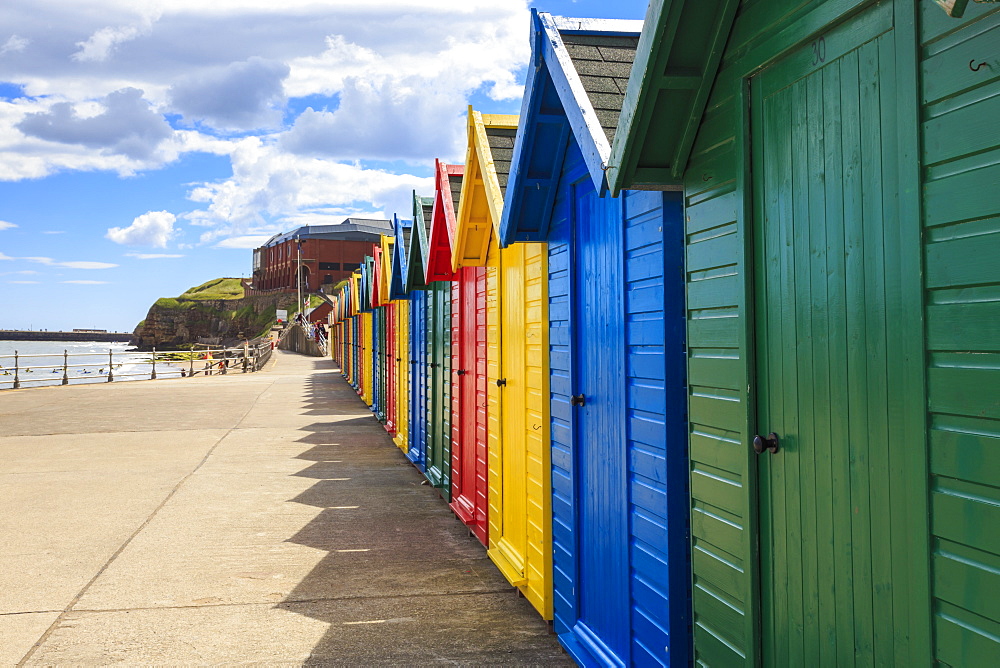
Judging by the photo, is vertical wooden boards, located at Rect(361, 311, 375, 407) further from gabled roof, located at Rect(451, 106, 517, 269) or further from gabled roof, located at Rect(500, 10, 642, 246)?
gabled roof, located at Rect(500, 10, 642, 246)

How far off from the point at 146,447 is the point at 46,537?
598 centimetres

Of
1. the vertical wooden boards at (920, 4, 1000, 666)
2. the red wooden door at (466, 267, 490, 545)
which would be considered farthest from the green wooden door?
the red wooden door at (466, 267, 490, 545)

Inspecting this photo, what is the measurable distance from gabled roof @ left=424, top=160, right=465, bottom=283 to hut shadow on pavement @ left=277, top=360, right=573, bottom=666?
2.49 meters

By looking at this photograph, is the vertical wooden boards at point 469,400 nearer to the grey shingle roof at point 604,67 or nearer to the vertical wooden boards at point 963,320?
the grey shingle roof at point 604,67

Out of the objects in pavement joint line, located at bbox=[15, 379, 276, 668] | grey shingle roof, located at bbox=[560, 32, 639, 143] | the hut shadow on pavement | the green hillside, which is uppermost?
the green hillside

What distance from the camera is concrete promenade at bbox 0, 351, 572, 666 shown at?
4.76 m

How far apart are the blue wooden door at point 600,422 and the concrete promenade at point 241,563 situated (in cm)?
53

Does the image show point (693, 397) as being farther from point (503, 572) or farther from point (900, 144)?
point (503, 572)

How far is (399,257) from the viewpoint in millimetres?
12570

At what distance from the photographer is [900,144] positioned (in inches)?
81.0

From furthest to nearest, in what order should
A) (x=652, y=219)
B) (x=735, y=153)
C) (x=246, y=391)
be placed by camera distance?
(x=246, y=391)
(x=652, y=219)
(x=735, y=153)

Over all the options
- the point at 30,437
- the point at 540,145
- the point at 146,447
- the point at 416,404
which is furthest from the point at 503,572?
the point at 30,437

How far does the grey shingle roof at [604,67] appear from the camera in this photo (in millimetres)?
3840

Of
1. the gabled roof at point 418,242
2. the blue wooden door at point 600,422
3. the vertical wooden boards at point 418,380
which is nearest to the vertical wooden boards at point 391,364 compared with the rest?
the vertical wooden boards at point 418,380
